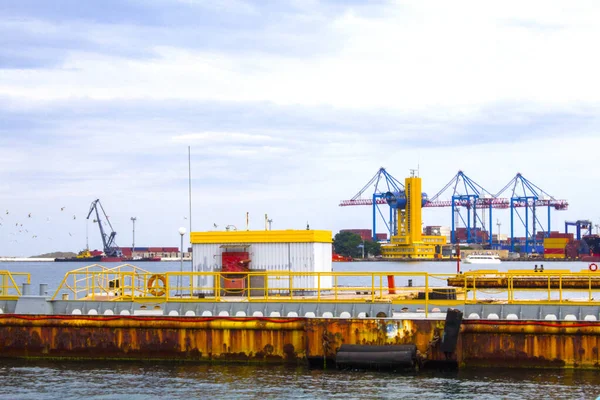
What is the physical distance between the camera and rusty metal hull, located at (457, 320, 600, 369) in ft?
94.5

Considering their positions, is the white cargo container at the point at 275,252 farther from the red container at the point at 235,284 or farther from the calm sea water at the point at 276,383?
the calm sea water at the point at 276,383

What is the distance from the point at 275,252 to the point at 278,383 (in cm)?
916

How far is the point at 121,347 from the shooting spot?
104ft

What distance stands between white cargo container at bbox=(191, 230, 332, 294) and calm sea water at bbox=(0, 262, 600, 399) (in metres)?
→ 6.35

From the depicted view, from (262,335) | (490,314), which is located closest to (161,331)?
(262,335)

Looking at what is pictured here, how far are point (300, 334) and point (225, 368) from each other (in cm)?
294

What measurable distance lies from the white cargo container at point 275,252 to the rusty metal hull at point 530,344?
826cm

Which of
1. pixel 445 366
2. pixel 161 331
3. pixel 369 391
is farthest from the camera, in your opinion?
pixel 161 331

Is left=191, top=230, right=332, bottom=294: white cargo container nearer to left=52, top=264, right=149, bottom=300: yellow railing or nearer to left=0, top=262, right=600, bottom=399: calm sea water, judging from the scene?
left=52, top=264, right=149, bottom=300: yellow railing

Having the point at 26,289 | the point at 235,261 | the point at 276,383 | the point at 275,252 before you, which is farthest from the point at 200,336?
the point at 26,289

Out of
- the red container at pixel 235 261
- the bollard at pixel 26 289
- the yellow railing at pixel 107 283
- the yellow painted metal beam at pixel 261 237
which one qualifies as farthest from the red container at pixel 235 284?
the bollard at pixel 26 289

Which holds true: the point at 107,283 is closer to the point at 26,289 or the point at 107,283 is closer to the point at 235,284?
the point at 26,289

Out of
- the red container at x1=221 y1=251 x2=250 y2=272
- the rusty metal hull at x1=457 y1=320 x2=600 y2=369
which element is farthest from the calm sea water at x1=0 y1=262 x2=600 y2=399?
the red container at x1=221 y1=251 x2=250 y2=272

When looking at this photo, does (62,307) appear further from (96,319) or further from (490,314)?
(490,314)
